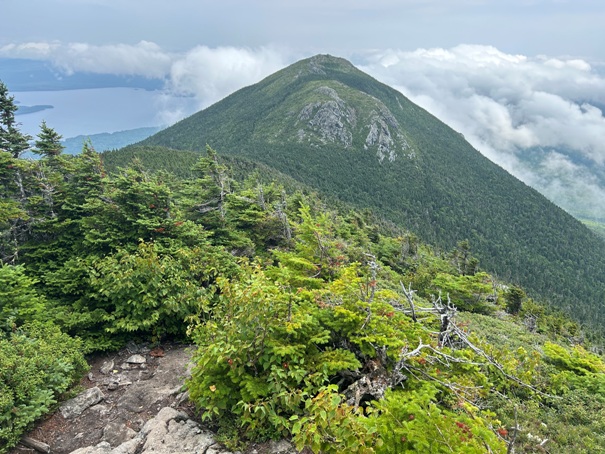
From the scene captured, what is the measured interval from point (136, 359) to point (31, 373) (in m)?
3.59

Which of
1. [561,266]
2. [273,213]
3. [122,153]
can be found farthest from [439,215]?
[273,213]

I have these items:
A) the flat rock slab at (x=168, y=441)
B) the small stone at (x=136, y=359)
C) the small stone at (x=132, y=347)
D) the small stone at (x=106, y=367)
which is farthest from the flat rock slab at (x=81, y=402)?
the small stone at (x=132, y=347)

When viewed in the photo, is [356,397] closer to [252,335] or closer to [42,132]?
[252,335]

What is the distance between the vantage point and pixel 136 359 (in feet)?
39.9

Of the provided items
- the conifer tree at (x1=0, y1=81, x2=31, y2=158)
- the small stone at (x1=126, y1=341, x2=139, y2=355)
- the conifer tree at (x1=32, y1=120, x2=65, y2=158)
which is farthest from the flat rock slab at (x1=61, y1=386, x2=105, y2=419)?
the conifer tree at (x1=0, y1=81, x2=31, y2=158)

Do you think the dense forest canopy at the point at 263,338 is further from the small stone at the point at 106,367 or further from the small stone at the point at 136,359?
the small stone at the point at 136,359

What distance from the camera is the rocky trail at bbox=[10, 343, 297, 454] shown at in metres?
7.73

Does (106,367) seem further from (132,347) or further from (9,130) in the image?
(9,130)

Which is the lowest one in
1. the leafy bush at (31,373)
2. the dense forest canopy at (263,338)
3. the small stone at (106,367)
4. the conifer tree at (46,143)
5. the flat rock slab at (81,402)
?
the small stone at (106,367)

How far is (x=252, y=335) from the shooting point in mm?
8062

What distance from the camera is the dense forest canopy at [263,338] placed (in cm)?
669

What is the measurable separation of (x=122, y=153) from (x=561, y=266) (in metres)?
197

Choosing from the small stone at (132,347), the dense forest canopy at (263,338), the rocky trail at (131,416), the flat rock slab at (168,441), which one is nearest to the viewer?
the dense forest canopy at (263,338)

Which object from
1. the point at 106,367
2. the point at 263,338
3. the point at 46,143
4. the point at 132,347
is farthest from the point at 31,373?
the point at 46,143
